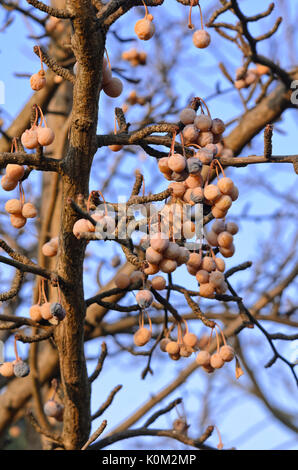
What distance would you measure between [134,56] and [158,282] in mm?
2472

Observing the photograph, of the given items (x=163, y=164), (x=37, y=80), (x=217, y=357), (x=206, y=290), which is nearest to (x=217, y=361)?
(x=217, y=357)

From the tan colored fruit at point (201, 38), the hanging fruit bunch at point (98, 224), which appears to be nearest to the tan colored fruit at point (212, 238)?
the hanging fruit bunch at point (98, 224)

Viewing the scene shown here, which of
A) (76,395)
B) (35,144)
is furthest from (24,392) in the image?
(35,144)

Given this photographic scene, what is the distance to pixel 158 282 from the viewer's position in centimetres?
191

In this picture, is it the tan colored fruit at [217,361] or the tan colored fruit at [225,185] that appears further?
the tan colored fruit at [217,361]

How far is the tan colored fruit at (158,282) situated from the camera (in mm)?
1909

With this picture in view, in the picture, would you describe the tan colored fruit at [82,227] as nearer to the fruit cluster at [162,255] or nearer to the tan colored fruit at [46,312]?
the fruit cluster at [162,255]

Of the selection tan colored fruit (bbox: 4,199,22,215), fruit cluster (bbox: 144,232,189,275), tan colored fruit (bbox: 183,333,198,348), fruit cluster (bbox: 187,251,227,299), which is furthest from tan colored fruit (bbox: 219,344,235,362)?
tan colored fruit (bbox: 4,199,22,215)

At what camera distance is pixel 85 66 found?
1.55 metres

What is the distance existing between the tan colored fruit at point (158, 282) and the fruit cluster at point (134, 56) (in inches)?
96.5

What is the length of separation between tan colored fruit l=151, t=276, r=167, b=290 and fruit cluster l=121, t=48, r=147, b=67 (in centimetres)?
245

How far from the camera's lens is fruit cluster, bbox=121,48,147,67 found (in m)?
3.95

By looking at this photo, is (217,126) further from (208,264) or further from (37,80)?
(37,80)
